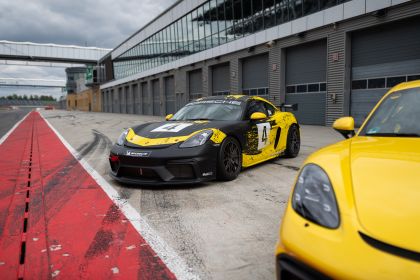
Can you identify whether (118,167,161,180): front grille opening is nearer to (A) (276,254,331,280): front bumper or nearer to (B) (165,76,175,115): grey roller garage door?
(A) (276,254,331,280): front bumper

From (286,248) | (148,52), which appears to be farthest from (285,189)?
(148,52)

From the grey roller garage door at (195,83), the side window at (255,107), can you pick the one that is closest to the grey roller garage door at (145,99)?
the grey roller garage door at (195,83)

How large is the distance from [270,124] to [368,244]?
463cm

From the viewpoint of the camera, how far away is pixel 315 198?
183cm

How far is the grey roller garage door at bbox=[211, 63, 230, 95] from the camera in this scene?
24078 mm

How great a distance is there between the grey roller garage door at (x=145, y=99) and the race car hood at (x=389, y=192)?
37.9 m

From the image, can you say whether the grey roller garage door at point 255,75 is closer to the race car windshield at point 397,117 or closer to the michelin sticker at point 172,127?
the michelin sticker at point 172,127

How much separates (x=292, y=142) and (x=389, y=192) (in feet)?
17.4

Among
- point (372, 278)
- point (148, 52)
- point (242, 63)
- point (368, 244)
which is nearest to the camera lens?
point (372, 278)

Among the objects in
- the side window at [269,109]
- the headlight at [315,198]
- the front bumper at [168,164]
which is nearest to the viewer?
the headlight at [315,198]

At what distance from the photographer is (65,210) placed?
3.86 meters

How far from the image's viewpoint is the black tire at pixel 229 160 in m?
4.82

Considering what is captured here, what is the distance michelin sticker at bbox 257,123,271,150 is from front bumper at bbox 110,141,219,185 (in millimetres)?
1239

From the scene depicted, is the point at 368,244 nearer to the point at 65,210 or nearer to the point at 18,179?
the point at 65,210
